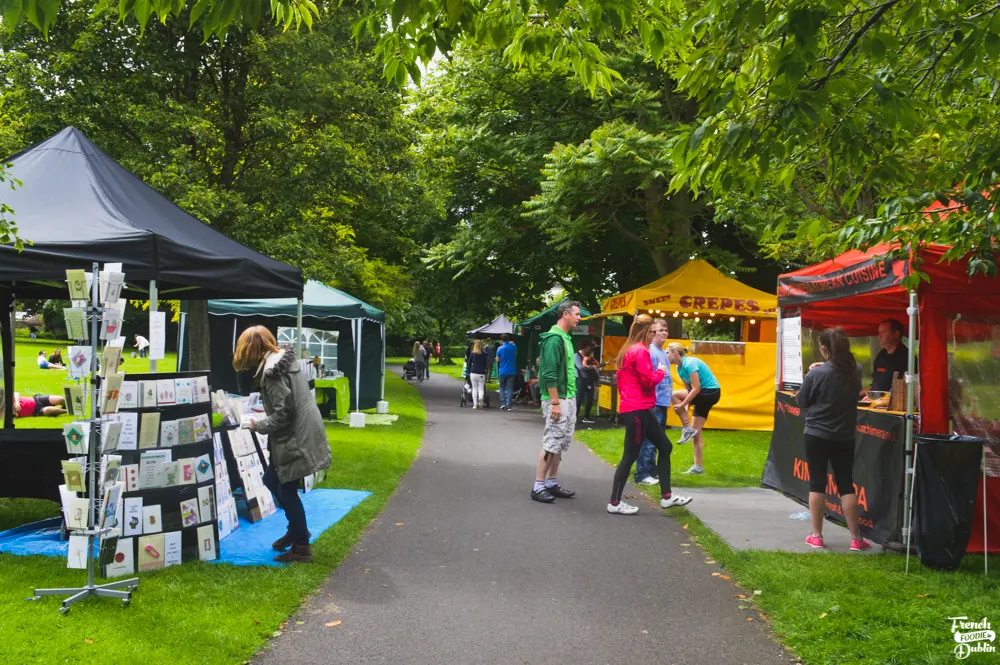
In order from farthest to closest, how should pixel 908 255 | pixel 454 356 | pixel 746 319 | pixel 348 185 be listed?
pixel 454 356 < pixel 746 319 < pixel 348 185 < pixel 908 255

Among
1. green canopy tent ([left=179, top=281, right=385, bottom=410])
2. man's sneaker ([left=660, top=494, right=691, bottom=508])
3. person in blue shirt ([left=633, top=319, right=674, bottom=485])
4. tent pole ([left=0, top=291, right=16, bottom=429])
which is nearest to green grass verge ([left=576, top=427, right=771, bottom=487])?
person in blue shirt ([left=633, top=319, right=674, bottom=485])

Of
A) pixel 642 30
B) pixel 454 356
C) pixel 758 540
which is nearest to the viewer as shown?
pixel 642 30

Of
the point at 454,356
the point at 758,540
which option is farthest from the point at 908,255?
the point at 454,356

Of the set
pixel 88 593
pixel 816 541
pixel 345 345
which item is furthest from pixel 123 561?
pixel 345 345

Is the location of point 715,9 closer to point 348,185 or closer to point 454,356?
point 348,185

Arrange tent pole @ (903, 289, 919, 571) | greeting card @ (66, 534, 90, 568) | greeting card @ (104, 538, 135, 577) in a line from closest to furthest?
greeting card @ (66, 534, 90, 568)
greeting card @ (104, 538, 135, 577)
tent pole @ (903, 289, 919, 571)

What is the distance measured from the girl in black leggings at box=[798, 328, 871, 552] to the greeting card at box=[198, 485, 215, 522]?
4.71m

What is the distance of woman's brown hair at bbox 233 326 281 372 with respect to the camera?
5.95 metres

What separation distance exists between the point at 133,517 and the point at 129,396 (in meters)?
0.84

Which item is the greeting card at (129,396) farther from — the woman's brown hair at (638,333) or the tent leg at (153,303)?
the woman's brown hair at (638,333)

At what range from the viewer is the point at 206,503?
6.09 metres

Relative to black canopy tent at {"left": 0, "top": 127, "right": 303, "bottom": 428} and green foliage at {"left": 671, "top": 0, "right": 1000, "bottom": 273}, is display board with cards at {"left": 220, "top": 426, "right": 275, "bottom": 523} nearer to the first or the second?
black canopy tent at {"left": 0, "top": 127, "right": 303, "bottom": 428}

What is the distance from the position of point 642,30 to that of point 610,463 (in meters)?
7.92

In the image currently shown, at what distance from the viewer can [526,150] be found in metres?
19.8
